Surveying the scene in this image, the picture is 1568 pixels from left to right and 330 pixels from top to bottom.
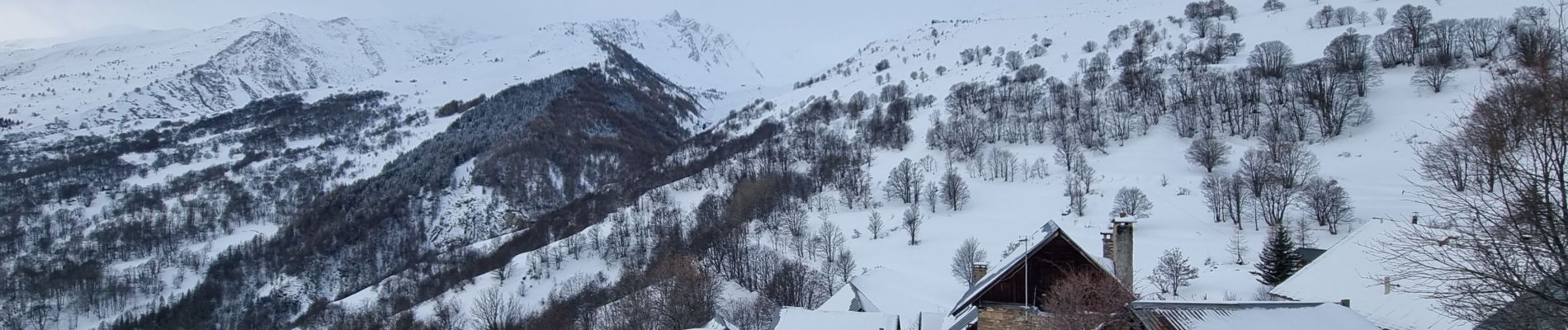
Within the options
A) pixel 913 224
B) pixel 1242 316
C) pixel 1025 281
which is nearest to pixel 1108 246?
pixel 1025 281

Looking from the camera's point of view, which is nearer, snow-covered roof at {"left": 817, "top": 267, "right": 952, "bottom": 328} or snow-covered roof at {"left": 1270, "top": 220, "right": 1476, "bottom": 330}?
snow-covered roof at {"left": 1270, "top": 220, "right": 1476, "bottom": 330}

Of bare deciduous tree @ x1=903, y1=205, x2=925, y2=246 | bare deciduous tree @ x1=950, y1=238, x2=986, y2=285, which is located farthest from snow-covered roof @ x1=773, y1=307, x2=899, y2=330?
bare deciduous tree @ x1=903, y1=205, x2=925, y2=246

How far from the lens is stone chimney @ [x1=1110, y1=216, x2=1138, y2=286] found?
21781mm

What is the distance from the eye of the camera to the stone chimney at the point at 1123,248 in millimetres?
21781

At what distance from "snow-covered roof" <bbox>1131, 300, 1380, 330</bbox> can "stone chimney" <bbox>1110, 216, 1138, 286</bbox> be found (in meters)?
7.83

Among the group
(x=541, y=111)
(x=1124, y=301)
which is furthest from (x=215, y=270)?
(x=1124, y=301)

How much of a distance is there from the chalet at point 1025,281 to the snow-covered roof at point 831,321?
3235 millimetres

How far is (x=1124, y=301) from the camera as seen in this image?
16.7m

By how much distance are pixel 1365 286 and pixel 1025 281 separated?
412 inches

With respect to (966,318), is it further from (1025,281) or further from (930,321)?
(930,321)

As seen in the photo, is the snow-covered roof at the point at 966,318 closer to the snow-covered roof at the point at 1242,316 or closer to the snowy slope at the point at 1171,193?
the snow-covered roof at the point at 1242,316

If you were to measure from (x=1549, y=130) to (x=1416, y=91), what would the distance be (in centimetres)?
7797

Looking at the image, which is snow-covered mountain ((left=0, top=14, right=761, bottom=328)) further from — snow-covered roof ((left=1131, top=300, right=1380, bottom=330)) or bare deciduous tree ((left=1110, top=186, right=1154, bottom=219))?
snow-covered roof ((left=1131, top=300, right=1380, bottom=330))

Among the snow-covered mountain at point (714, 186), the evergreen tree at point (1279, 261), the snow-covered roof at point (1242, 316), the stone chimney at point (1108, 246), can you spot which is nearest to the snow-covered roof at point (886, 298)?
the snow-covered mountain at point (714, 186)
